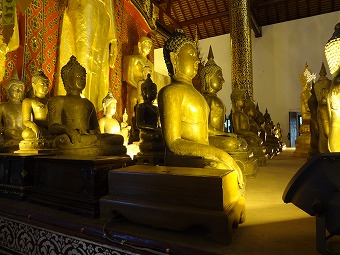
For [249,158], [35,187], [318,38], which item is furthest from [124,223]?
[318,38]

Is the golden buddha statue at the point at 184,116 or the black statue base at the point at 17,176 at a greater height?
the golden buddha statue at the point at 184,116

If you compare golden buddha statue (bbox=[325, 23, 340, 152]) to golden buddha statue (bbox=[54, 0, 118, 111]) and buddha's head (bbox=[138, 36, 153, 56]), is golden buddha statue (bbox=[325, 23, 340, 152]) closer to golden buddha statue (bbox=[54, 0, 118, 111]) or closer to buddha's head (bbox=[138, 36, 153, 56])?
golden buddha statue (bbox=[54, 0, 118, 111])

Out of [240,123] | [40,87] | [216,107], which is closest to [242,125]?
[240,123]

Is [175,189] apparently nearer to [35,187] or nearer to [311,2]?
[35,187]

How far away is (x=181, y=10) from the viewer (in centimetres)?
1053

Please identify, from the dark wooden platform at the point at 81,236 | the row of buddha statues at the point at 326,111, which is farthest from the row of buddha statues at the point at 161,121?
the row of buddha statues at the point at 326,111

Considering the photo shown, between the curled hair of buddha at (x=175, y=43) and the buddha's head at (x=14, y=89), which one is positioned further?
the buddha's head at (x=14, y=89)

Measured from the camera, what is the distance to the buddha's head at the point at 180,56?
164 centimetres

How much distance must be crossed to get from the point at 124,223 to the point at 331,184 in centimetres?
86

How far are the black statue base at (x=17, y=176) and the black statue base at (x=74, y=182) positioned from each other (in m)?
0.13

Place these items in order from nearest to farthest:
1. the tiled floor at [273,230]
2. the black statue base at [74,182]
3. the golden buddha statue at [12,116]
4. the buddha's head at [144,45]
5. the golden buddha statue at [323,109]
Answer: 1. the tiled floor at [273,230]
2. the black statue base at [74,182]
3. the golden buddha statue at [323,109]
4. the golden buddha statue at [12,116]
5. the buddha's head at [144,45]

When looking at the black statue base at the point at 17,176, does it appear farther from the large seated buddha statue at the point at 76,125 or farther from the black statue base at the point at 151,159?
the black statue base at the point at 151,159

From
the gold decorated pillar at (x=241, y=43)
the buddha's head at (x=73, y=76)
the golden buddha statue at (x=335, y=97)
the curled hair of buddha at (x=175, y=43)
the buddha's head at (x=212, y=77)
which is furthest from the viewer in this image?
the gold decorated pillar at (x=241, y=43)

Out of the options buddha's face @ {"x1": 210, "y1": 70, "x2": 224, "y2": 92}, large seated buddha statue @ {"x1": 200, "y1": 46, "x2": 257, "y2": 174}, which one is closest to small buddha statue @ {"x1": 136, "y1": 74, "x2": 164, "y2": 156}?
large seated buddha statue @ {"x1": 200, "y1": 46, "x2": 257, "y2": 174}
